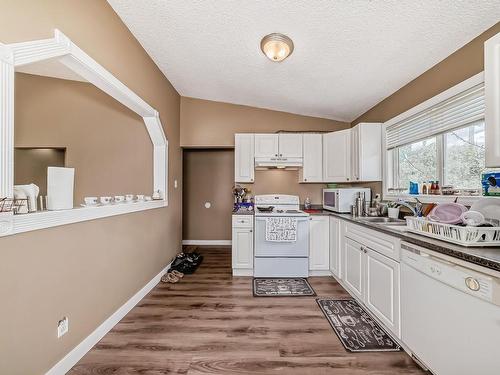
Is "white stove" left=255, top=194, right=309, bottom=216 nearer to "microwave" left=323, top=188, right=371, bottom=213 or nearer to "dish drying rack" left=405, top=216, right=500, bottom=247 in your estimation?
"microwave" left=323, top=188, right=371, bottom=213

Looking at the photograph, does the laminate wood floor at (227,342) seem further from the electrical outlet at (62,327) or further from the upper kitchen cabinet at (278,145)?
the upper kitchen cabinet at (278,145)

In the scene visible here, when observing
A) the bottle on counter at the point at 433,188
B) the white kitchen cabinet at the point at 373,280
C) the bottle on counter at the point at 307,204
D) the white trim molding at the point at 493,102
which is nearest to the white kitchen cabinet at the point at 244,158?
the bottle on counter at the point at 307,204

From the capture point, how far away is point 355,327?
2.10 m

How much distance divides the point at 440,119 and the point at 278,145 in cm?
204

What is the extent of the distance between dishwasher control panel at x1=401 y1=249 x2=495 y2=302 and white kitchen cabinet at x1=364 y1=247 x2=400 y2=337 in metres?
0.25

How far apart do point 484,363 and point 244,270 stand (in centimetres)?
254

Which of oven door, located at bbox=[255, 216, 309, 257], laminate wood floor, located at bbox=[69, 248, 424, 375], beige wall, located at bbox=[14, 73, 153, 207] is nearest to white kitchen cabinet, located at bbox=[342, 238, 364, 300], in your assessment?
laminate wood floor, located at bbox=[69, 248, 424, 375]

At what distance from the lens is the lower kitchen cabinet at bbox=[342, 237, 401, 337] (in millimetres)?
1841

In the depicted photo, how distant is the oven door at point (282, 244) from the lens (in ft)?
10.6

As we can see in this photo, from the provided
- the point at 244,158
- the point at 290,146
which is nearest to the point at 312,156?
the point at 290,146

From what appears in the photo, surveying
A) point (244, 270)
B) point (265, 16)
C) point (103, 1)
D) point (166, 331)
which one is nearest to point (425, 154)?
point (265, 16)

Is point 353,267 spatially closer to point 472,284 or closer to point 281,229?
point 281,229

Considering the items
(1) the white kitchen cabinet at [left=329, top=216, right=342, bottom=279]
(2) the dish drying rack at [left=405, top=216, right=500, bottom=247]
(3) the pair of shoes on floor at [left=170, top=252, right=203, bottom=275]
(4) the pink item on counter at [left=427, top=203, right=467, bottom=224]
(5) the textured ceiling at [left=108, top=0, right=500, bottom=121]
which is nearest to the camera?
(2) the dish drying rack at [left=405, top=216, right=500, bottom=247]

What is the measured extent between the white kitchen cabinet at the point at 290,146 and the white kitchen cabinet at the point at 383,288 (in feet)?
6.28
